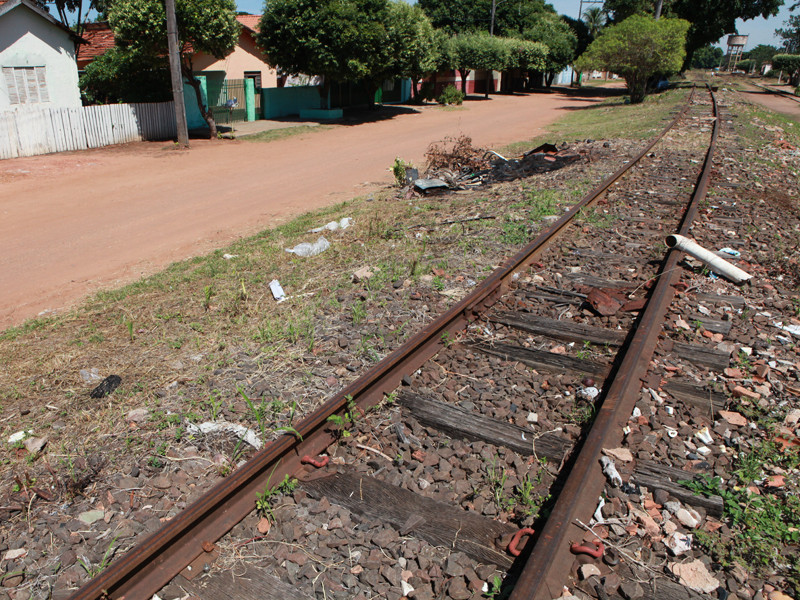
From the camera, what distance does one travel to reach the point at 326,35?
2495 centimetres

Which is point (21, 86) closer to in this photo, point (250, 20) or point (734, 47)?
point (250, 20)

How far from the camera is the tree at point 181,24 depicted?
1842 centimetres

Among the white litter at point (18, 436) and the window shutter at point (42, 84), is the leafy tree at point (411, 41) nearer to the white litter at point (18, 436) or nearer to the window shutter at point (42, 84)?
the window shutter at point (42, 84)

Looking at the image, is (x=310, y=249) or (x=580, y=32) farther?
(x=580, y=32)

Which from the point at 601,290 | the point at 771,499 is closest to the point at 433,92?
the point at 601,290

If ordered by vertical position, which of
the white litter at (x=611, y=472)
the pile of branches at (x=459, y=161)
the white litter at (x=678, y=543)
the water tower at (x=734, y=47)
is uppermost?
the water tower at (x=734, y=47)

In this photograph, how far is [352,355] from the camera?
4543 mm

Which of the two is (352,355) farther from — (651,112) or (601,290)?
(651,112)

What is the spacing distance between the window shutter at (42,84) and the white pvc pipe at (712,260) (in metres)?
21.5

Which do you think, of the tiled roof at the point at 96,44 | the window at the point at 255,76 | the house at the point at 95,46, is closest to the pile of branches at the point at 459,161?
the window at the point at 255,76

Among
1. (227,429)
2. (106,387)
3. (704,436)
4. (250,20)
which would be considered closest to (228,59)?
(250,20)

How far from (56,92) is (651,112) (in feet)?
80.3

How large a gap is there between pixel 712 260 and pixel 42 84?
2200 cm

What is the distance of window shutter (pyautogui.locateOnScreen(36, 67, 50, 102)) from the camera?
20.1 meters
